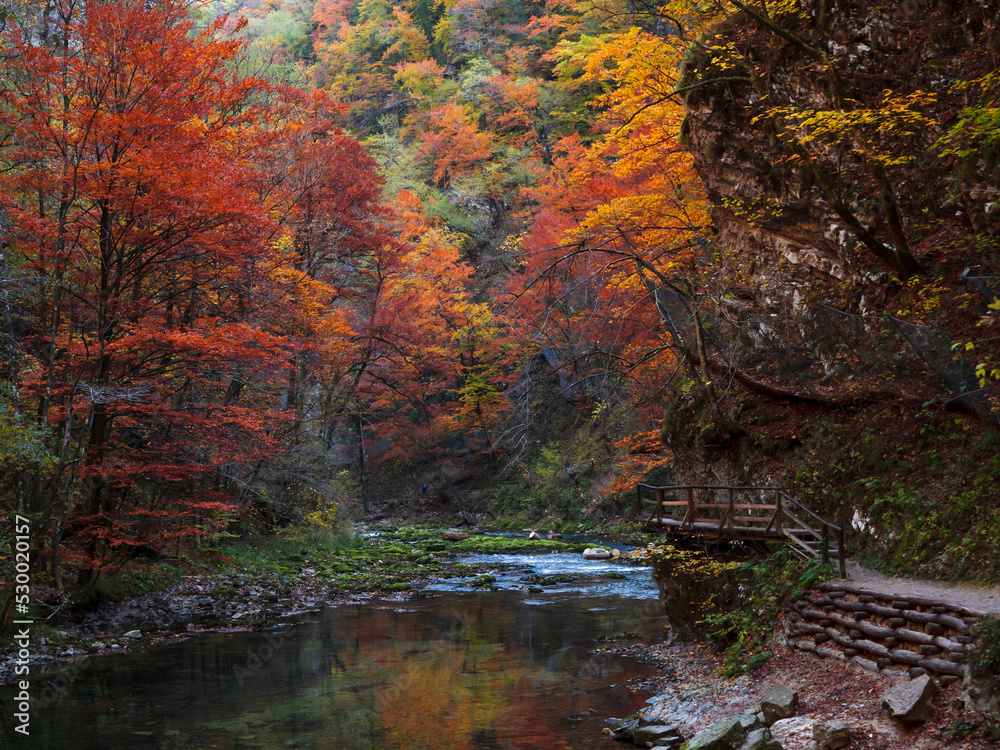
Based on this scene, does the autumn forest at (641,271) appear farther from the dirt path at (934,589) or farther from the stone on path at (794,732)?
the stone on path at (794,732)

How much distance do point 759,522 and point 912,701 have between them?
5.28m

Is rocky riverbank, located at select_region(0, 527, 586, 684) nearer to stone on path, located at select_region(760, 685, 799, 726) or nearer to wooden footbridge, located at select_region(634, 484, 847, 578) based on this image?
wooden footbridge, located at select_region(634, 484, 847, 578)

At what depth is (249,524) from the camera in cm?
1989

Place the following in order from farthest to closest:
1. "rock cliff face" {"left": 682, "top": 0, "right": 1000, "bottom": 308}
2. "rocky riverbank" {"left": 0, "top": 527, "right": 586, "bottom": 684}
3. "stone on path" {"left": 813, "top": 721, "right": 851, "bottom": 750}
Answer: "rocky riverbank" {"left": 0, "top": 527, "right": 586, "bottom": 684}, "rock cliff face" {"left": 682, "top": 0, "right": 1000, "bottom": 308}, "stone on path" {"left": 813, "top": 721, "right": 851, "bottom": 750}

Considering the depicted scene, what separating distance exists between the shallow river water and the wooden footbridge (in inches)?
86.8

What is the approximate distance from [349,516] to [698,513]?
47.8 feet

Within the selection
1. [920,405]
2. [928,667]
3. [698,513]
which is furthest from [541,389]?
[928,667]

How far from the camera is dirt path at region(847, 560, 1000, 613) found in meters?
6.58

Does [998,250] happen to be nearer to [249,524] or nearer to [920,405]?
[920,405]

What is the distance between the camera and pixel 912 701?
5.52m

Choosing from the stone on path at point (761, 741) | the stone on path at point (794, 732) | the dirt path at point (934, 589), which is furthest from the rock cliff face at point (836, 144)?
the stone on path at point (761, 741)

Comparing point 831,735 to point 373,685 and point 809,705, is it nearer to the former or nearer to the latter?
point 809,705

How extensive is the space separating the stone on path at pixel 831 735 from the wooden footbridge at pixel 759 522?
3014 mm

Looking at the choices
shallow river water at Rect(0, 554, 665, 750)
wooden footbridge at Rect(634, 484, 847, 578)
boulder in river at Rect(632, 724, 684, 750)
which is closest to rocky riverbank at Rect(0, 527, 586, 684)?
shallow river water at Rect(0, 554, 665, 750)
